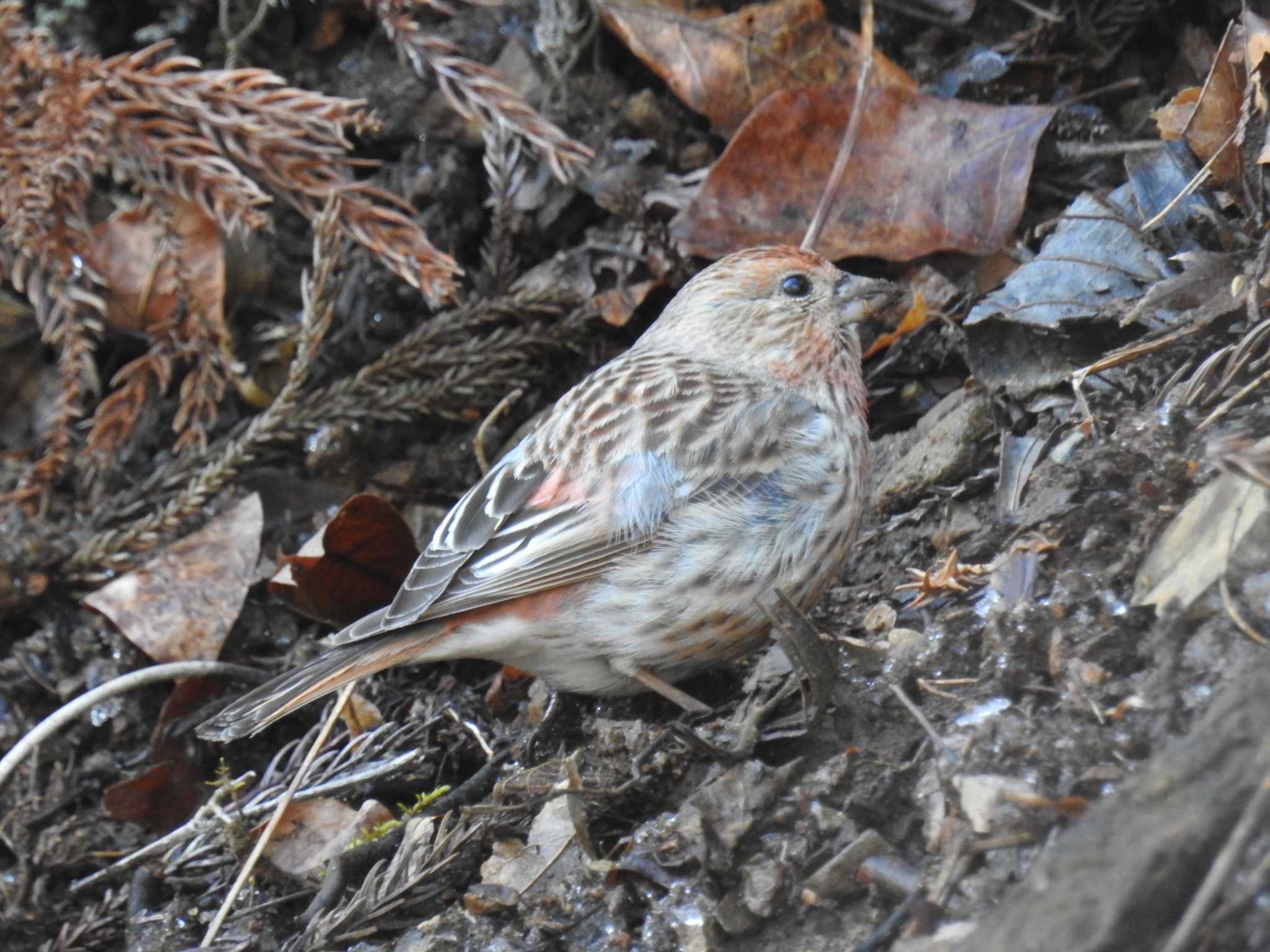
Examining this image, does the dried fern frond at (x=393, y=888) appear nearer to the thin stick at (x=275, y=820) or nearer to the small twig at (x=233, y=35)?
the thin stick at (x=275, y=820)

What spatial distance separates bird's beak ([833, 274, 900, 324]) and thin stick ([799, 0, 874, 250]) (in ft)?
1.21

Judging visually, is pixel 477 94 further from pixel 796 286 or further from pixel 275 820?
pixel 275 820

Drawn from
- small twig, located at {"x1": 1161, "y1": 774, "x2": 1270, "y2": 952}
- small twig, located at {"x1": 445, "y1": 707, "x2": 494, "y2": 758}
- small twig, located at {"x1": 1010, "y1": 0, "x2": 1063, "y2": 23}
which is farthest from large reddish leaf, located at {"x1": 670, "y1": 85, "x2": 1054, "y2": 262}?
small twig, located at {"x1": 1161, "y1": 774, "x2": 1270, "y2": 952}

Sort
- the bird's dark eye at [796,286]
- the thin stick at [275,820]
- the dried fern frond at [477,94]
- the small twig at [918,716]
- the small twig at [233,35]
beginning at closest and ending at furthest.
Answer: the small twig at [918,716], the thin stick at [275,820], the bird's dark eye at [796,286], the dried fern frond at [477,94], the small twig at [233,35]

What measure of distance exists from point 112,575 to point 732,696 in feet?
7.36

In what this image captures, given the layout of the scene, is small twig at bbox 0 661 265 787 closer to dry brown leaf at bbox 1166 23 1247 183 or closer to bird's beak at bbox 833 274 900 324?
bird's beak at bbox 833 274 900 324

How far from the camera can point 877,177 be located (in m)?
4.60

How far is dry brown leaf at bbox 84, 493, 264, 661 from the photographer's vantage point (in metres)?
4.49

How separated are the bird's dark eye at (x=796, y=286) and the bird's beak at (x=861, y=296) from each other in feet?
0.29

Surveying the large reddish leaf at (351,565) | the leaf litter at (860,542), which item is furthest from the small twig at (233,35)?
the large reddish leaf at (351,565)

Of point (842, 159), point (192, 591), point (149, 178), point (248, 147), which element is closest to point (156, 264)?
point (149, 178)

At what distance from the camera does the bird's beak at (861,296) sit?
425 cm

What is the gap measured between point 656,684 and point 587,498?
0.54 metres

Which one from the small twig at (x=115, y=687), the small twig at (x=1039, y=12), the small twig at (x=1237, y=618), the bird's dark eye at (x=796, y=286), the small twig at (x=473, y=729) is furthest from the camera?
the small twig at (x=1039, y=12)
